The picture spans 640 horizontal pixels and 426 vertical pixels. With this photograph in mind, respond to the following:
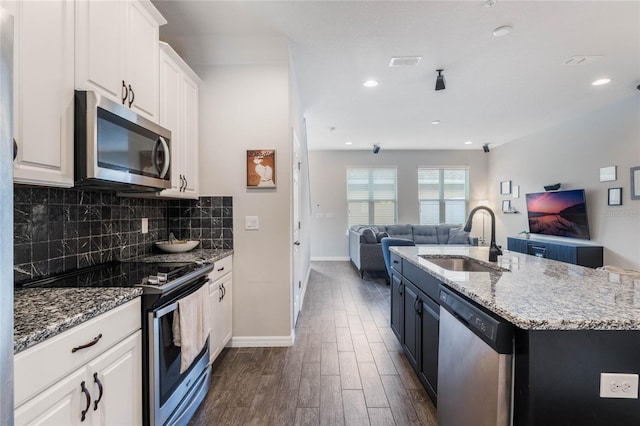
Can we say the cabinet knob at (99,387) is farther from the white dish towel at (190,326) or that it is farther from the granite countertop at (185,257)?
the granite countertop at (185,257)

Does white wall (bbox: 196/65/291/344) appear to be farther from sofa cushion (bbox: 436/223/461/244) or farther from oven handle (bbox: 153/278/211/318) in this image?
sofa cushion (bbox: 436/223/461/244)

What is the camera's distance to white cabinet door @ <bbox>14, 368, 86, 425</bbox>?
0.83 metres

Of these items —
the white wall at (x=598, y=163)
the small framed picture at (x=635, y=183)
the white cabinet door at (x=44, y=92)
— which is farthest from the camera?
the white wall at (x=598, y=163)

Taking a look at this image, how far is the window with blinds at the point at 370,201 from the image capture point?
299 inches

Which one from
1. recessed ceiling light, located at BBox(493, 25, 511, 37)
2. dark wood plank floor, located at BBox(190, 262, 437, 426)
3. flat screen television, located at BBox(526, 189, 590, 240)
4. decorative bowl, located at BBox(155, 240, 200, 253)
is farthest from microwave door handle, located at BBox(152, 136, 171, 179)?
flat screen television, located at BBox(526, 189, 590, 240)

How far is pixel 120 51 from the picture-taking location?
1.58m

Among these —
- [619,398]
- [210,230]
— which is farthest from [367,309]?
[619,398]

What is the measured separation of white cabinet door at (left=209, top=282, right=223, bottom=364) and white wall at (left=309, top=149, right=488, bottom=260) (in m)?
5.21

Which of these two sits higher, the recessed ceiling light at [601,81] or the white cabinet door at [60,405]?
the recessed ceiling light at [601,81]

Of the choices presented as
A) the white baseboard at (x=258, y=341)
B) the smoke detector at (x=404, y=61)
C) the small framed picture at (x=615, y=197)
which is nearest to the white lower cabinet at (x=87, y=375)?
the white baseboard at (x=258, y=341)

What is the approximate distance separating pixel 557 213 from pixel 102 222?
6490 millimetres

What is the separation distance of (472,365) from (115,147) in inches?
76.7

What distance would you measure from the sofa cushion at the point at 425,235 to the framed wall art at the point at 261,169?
495cm

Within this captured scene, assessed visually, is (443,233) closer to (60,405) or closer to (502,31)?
(502,31)
